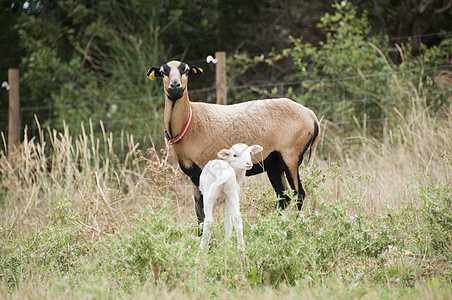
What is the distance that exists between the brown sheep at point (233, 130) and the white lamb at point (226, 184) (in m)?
0.43

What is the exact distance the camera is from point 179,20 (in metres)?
10.4

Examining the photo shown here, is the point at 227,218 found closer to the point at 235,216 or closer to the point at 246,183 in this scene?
the point at 235,216

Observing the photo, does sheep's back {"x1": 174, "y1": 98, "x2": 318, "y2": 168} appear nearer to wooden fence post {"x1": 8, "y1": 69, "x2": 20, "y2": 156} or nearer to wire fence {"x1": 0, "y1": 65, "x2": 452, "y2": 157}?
wire fence {"x1": 0, "y1": 65, "x2": 452, "y2": 157}

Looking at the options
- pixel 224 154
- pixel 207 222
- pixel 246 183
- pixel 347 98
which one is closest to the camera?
pixel 207 222

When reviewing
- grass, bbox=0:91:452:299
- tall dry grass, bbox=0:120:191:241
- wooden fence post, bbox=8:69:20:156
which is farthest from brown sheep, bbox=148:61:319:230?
wooden fence post, bbox=8:69:20:156

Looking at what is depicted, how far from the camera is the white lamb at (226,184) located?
11.5ft

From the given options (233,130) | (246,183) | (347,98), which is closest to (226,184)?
(233,130)

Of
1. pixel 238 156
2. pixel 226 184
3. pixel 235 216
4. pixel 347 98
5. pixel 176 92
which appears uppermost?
pixel 176 92

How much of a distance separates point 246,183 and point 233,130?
47.2 inches

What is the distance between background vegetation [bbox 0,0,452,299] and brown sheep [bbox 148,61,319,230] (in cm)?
34

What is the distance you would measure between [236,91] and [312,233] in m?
6.95

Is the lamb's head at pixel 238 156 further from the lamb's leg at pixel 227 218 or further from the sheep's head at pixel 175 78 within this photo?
the sheep's head at pixel 175 78

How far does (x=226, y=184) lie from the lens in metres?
3.54

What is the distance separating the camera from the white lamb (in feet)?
11.5
